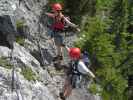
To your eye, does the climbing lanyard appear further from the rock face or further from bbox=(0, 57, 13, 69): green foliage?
bbox=(0, 57, 13, 69): green foliage

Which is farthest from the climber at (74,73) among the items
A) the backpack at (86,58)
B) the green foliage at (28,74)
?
the green foliage at (28,74)

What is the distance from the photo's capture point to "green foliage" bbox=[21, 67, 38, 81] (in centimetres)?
1180

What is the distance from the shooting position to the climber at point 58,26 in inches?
578

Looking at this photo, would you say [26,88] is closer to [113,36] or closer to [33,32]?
[33,32]

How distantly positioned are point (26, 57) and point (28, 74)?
0.85 metres

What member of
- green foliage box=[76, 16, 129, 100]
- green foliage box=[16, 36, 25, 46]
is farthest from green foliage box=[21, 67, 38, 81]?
green foliage box=[76, 16, 129, 100]

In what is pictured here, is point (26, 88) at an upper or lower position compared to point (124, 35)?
lower

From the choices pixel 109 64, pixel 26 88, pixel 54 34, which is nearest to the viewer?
pixel 26 88

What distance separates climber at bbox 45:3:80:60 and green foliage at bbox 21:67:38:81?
3021 millimetres

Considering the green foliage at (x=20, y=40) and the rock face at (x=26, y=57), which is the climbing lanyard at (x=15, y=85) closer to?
the rock face at (x=26, y=57)

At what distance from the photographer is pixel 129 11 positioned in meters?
18.5

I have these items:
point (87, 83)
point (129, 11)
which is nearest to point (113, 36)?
point (129, 11)

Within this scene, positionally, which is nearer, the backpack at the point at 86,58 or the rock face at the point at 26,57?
the rock face at the point at 26,57

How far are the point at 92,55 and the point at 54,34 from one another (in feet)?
5.87
